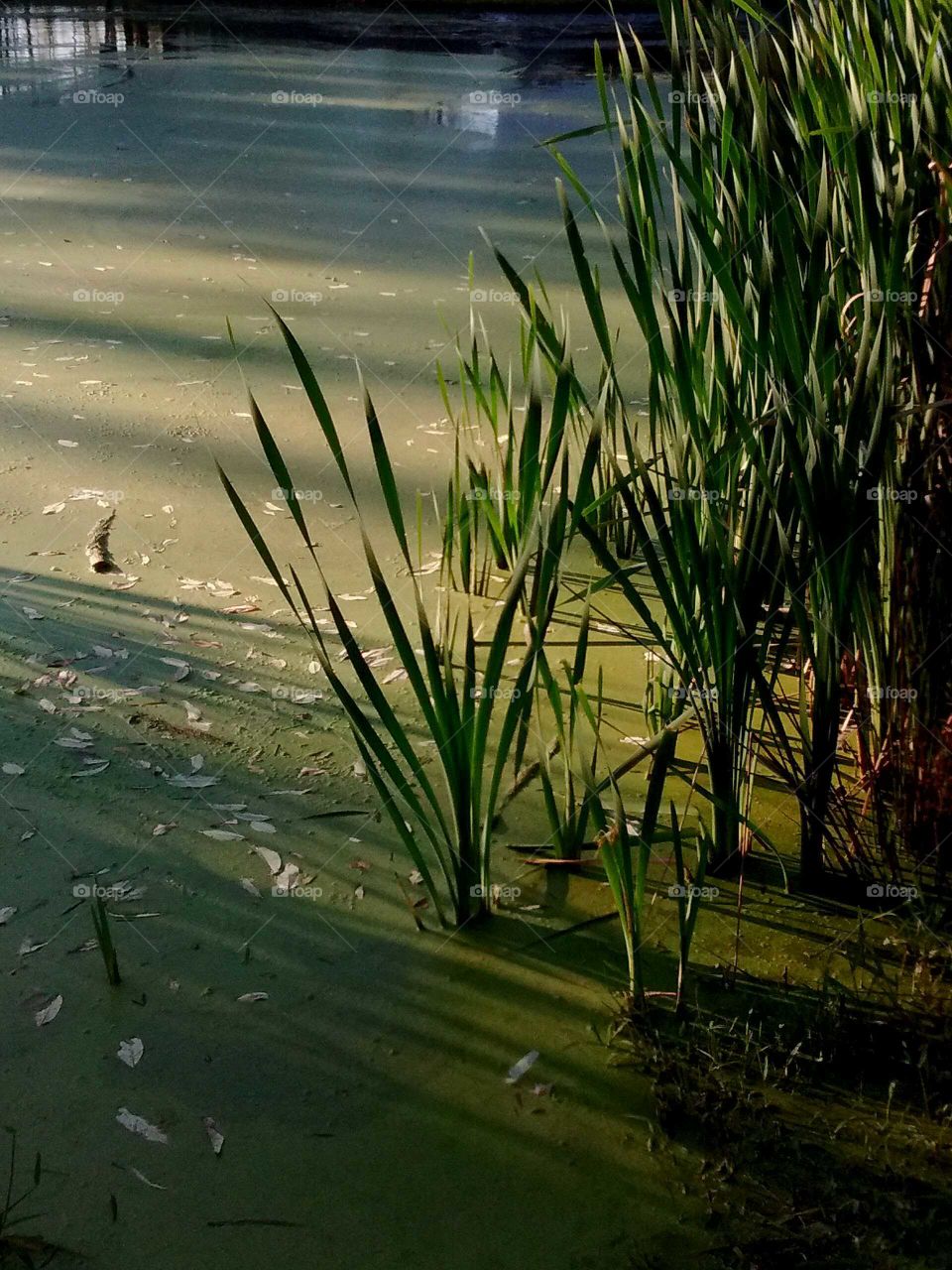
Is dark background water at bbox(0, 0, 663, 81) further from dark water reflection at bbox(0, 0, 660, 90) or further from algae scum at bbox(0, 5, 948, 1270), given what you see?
algae scum at bbox(0, 5, 948, 1270)

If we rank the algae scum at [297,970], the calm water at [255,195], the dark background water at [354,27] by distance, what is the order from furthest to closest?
the dark background water at [354,27] → the calm water at [255,195] → the algae scum at [297,970]

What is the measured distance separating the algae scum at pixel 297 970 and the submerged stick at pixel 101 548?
0.01m

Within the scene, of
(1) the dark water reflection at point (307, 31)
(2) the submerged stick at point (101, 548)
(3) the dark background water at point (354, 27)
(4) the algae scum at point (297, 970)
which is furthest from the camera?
(3) the dark background water at point (354, 27)

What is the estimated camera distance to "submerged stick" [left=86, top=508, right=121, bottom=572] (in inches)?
104

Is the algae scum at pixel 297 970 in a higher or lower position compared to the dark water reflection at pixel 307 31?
lower

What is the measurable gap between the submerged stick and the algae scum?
1cm

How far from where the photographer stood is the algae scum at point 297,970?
4.61ft

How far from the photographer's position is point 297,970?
1718mm

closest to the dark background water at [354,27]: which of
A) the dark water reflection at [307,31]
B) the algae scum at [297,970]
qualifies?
the dark water reflection at [307,31]

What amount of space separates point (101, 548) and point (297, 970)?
1255 millimetres

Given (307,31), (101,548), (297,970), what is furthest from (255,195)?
(307,31)

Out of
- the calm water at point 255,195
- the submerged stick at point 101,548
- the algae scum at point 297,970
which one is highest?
the calm water at point 255,195

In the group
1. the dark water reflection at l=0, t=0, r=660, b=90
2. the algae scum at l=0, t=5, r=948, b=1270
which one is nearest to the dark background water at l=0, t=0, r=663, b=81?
the dark water reflection at l=0, t=0, r=660, b=90

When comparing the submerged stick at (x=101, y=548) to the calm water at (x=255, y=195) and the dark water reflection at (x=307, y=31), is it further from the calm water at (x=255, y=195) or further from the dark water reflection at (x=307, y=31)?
the dark water reflection at (x=307, y=31)
